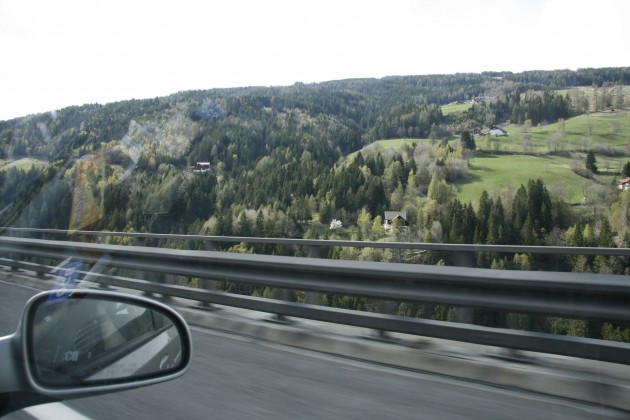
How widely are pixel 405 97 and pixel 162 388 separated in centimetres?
14664

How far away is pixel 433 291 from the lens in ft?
15.2

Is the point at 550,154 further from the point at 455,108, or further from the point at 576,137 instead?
the point at 455,108

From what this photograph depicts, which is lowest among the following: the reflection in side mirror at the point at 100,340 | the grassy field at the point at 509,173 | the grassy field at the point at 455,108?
the grassy field at the point at 509,173

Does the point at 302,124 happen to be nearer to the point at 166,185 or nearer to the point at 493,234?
the point at 166,185

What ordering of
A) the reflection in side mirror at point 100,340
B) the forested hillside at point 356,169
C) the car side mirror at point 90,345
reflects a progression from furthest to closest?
the forested hillside at point 356,169
the reflection in side mirror at point 100,340
the car side mirror at point 90,345

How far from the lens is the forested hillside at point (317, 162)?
33.8m

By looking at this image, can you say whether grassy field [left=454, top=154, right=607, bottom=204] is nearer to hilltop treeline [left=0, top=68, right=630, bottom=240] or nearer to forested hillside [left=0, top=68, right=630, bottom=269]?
forested hillside [left=0, top=68, right=630, bottom=269]

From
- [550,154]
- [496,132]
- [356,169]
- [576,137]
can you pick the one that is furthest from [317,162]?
[576,137]

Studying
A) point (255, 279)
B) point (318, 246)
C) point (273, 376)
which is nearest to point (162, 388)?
point (273, 376)

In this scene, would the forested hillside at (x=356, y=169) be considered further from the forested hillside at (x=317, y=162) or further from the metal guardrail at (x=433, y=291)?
the metal guardrail at (x=433, y=291)

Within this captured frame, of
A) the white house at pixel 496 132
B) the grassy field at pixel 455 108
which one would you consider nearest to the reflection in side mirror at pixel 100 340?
the white house at pixel 496 132

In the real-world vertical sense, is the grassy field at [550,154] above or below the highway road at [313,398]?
below

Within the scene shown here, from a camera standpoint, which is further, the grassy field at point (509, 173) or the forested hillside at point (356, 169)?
the grassy field at point (509, 173)

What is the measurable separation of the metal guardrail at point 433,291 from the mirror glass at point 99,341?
2.77 metres
